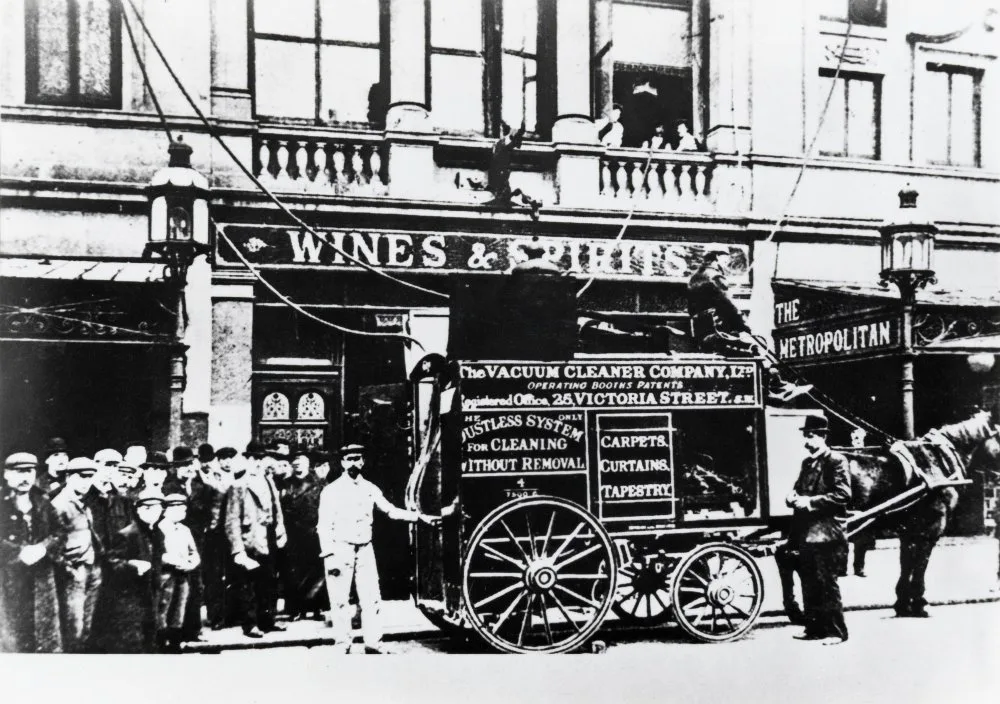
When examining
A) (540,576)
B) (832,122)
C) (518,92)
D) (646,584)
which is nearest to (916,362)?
(832,122)

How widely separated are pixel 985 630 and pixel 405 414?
15.4ft

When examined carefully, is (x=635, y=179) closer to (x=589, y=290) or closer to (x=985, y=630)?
(x=589, y=290)

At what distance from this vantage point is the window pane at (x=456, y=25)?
8.05 metres

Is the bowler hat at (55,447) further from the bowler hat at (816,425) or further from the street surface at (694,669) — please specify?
the bowler hat at (816,425)

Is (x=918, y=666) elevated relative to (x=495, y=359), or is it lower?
lower

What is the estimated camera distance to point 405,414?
7590 millimetres

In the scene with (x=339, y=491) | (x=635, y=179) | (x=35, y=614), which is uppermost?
(x=635, y=179)

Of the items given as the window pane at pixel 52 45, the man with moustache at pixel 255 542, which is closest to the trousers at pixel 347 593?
the man with moustache at pixel 255 542

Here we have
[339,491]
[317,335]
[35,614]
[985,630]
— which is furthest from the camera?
[317,335]

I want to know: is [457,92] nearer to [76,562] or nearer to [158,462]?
[158,462]

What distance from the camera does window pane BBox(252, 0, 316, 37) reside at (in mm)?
7555

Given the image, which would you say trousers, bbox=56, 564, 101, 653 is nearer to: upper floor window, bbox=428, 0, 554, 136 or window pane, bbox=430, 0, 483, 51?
upper floor window, bbox=428, 0, 554, 136

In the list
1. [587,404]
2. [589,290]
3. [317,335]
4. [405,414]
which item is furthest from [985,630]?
[317,335]

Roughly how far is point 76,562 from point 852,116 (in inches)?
284
